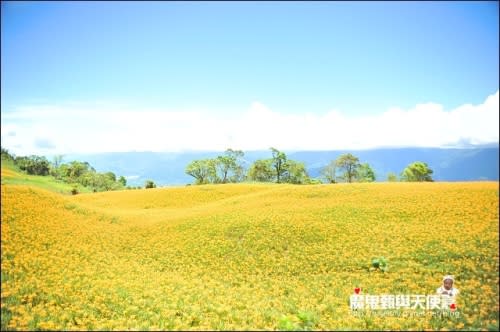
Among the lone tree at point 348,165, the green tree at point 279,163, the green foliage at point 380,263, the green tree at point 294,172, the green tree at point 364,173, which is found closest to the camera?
the green foliage at point 380,263

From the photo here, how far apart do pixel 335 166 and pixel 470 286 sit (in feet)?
310

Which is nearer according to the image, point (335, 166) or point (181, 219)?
point (181, 219)

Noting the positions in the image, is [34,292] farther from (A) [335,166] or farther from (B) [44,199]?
(A) [335,166]

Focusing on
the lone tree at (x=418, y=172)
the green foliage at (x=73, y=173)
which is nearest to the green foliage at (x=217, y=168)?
the green foliage at (x=73, y=173)

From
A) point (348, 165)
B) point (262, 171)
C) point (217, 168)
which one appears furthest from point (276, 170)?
point (348, 165)

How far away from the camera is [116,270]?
1861cm

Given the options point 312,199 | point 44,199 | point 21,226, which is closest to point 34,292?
point 21,226

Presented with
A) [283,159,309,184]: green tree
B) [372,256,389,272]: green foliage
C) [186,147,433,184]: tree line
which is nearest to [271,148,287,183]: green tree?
[186,147,433,184]: tree line

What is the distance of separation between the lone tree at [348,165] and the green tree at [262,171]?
24229mm

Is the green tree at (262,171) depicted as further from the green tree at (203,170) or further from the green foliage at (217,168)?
the green tree at (203,170)

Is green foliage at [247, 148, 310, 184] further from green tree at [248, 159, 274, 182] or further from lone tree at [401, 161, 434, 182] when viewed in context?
lone tree at [401, 161, 434, 182]

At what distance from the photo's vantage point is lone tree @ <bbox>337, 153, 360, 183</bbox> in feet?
337

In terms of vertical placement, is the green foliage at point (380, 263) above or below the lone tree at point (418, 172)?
below

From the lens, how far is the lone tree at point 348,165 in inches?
4047
